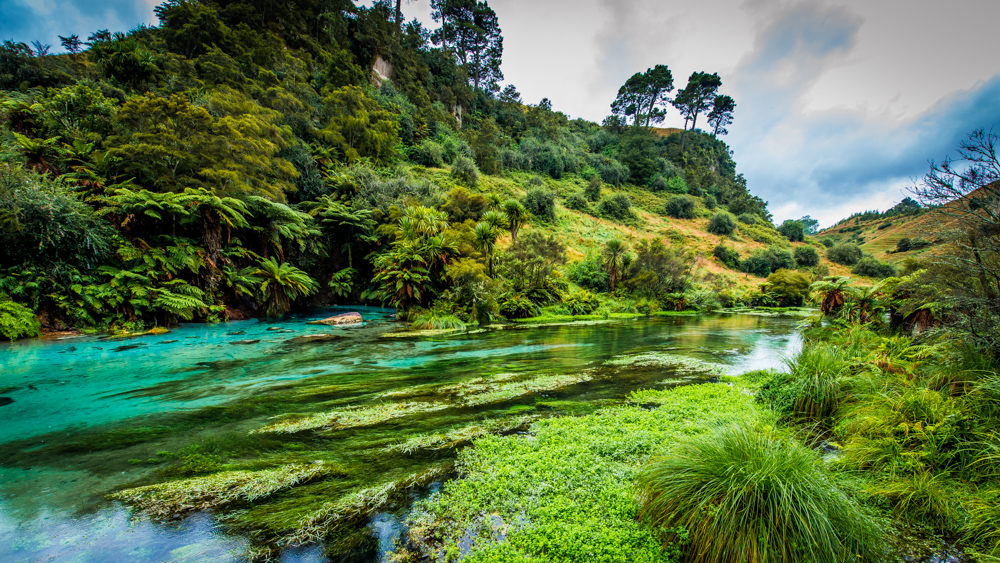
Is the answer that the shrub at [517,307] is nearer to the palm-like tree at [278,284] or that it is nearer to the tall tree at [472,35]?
the palm-like tree at [278,284]

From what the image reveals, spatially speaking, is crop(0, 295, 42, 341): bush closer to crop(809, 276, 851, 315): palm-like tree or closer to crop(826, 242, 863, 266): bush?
crop(809, 276, 851, 315): palm-like tree

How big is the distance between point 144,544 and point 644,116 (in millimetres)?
85680

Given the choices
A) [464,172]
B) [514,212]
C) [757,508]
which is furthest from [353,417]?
[464,172]

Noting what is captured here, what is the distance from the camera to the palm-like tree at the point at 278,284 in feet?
50.9

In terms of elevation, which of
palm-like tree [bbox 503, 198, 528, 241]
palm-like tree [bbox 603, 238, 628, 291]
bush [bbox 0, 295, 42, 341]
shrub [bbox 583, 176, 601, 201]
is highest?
shrub [bbox 583, 176, 601, 201]

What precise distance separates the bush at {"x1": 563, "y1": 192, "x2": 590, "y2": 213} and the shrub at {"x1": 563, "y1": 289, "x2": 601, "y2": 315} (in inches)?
863

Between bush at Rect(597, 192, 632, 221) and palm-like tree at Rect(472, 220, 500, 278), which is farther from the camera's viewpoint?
bush at Rect(597, 192, 632, 221)

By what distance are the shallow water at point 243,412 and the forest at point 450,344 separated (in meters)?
0.06

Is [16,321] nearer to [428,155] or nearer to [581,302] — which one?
[581,302]

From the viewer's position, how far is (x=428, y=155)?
121ft

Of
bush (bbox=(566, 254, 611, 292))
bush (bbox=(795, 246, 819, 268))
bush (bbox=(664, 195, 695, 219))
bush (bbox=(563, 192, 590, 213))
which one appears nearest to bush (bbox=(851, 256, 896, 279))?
bush (bbox=(795, 246, 819, 268))

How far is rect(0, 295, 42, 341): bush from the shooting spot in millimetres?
9102

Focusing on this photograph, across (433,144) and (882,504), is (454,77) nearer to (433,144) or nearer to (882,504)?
(433,144)

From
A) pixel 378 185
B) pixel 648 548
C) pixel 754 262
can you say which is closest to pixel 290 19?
pixel 378 185
